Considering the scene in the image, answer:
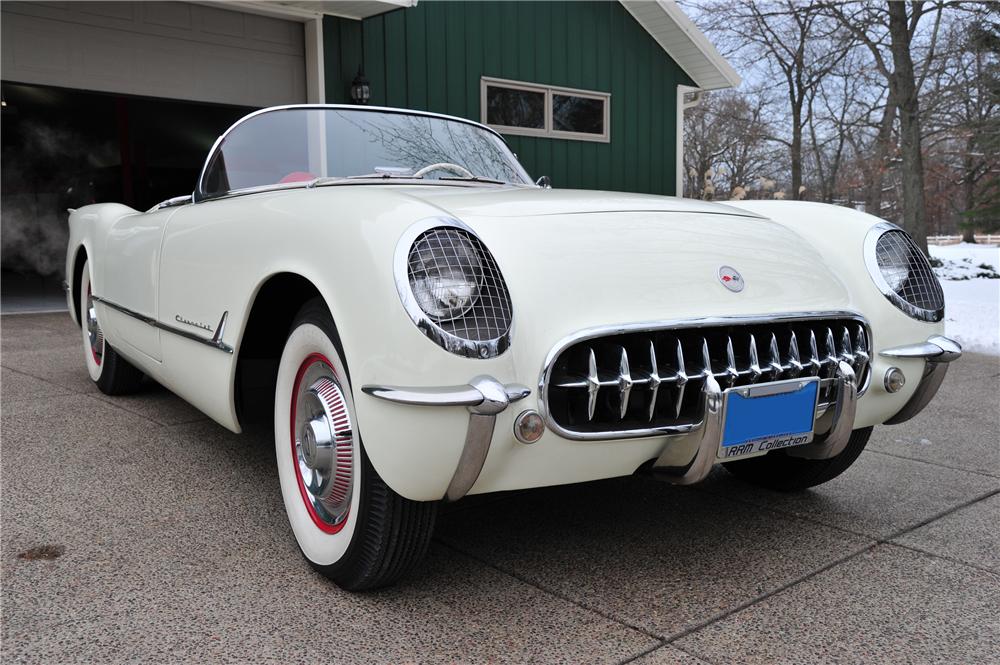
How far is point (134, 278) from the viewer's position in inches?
129

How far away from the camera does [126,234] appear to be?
349cm

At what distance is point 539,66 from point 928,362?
8953mm

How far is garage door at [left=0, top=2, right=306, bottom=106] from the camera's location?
7.23 metres

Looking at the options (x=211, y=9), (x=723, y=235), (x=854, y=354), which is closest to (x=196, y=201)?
(x=723, y=235)

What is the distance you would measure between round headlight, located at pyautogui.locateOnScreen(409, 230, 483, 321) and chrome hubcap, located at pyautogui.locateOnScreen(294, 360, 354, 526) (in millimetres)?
399

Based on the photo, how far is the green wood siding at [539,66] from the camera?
9031 mm

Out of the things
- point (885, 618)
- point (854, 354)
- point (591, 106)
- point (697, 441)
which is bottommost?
point (885, 618)

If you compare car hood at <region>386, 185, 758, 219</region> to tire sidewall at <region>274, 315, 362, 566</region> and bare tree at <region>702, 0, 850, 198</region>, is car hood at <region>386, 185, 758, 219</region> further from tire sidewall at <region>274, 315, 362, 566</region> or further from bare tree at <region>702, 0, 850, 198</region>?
bare tree at <region>702, 0, 850, 198</region>

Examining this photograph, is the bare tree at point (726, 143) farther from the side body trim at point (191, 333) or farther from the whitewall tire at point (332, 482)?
the whitewall tire at point (332, 482)

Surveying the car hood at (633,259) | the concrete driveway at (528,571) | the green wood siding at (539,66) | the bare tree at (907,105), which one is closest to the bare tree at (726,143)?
the bare tree at (907,105)

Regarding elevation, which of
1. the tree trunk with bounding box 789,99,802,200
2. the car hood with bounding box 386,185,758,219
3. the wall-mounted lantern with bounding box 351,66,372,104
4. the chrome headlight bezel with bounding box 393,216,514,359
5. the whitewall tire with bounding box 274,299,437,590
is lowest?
the whitewall tire with bounding box 274,299,437,590

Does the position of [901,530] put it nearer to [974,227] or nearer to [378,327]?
[378,327]

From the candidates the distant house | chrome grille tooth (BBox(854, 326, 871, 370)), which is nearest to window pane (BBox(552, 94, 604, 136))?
the distant house

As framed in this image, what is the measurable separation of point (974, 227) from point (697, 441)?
15.2 meters
